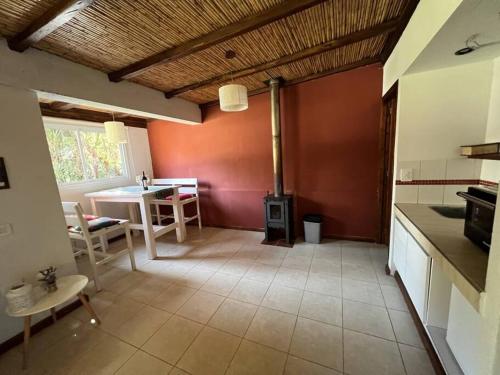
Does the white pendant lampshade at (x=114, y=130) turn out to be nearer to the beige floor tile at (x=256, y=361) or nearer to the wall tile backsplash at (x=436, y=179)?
the beige floor tile at (x=256, y=361)

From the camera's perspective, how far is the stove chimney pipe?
9.22 feet

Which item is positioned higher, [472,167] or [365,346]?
[472,167]

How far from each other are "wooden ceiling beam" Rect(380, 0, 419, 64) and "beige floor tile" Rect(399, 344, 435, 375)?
242cm

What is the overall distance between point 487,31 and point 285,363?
7.77ft

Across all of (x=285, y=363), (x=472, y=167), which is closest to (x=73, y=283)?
(x=285, y=363)

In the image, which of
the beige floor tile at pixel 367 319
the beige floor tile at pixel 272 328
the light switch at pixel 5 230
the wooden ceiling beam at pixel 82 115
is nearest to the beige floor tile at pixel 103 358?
the beige floor tile at pixel 272 328

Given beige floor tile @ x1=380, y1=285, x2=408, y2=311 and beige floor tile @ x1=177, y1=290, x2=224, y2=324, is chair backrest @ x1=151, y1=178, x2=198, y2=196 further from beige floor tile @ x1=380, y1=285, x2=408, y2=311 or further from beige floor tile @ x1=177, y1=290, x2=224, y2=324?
beige floor tile @ x1=380, y1=285, x2=408, y2=311

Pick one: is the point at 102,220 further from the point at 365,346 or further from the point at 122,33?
the point at 365,346

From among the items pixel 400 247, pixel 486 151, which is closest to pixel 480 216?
pixel 486 151

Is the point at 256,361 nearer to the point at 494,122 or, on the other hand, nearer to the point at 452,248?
the point at 452,248

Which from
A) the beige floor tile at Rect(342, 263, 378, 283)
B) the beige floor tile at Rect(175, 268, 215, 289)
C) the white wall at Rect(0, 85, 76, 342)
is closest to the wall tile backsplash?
the beige floor tile at Rect(342, 263, 378, 283)

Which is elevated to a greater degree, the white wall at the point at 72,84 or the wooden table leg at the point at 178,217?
the white wall at the point at 72,84

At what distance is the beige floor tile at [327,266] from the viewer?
2268 mm

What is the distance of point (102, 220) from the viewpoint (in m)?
2.40
